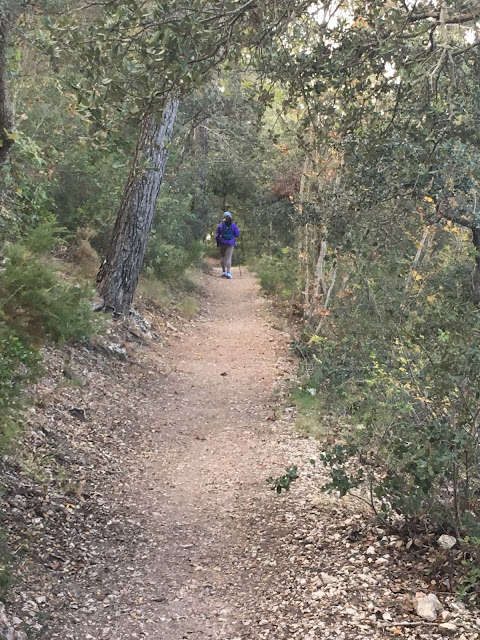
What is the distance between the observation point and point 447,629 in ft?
9.24

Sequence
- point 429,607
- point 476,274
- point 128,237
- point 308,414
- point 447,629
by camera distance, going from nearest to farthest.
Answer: point 447,629 → point 429,607 → point 476,274 → point 308,414 → point 128,237

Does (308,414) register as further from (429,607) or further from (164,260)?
(164,260)

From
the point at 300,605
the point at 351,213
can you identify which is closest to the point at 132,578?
the point at 300,605

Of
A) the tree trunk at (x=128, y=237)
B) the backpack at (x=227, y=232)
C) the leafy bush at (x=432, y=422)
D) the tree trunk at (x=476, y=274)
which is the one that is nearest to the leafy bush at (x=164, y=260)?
the backpack at (x=227, y=232)

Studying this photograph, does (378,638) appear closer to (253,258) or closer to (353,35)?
(353,35)

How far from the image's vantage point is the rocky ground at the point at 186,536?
3160 millimetres

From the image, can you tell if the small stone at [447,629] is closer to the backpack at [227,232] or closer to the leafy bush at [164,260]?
the leafy bush at [164,260]

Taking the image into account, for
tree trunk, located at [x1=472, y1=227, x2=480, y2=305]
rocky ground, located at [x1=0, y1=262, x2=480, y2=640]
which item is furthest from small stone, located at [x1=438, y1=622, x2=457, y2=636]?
tree trunk, located at [x1=472, y1=227, x2=480, y2=305]

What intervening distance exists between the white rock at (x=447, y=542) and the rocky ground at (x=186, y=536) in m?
0.03

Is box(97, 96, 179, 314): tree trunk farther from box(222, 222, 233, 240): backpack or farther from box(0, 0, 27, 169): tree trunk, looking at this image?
box(222, 222, 233, 240): backpack

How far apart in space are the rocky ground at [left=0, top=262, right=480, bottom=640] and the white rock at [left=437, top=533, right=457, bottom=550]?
3cm

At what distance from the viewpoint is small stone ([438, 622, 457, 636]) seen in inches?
110

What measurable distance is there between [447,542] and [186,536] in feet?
6.16

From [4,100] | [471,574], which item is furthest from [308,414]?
[4,100]
